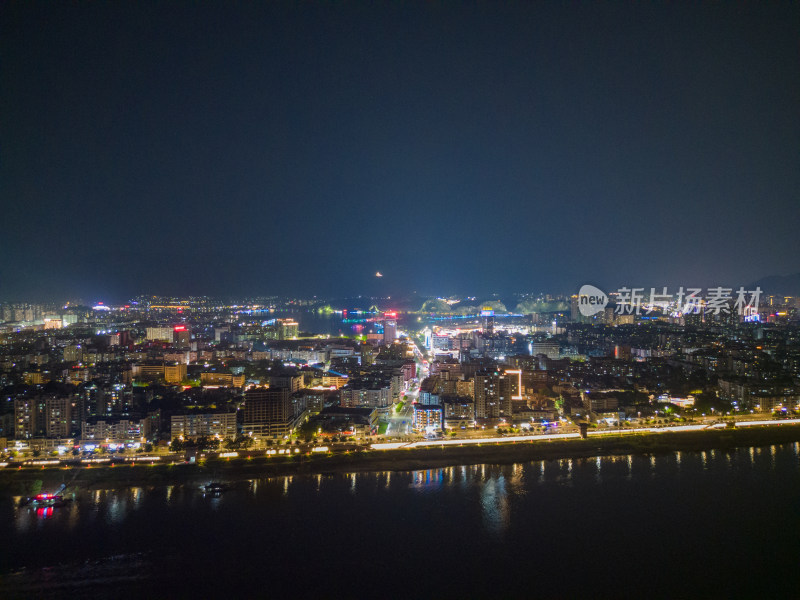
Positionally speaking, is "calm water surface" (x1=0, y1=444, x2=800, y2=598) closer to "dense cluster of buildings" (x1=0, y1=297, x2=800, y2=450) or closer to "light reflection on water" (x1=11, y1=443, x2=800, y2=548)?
"light reflection on water" (x1=11, y1=443, x2=800, y2=548)

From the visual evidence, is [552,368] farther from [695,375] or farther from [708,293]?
[708,293]

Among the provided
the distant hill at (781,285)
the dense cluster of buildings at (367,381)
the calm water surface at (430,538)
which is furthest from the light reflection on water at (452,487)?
the distant hill at (781,285)

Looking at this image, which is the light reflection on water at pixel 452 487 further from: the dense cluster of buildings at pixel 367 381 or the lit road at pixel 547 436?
the dense cluster of buildings at pixel 367 381

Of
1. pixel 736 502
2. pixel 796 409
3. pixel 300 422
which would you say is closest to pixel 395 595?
pixel 736 502

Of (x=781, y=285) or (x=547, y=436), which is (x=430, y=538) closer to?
(x=547, y=436)

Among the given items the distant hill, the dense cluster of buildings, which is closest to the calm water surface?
the dense cluster of buildings
